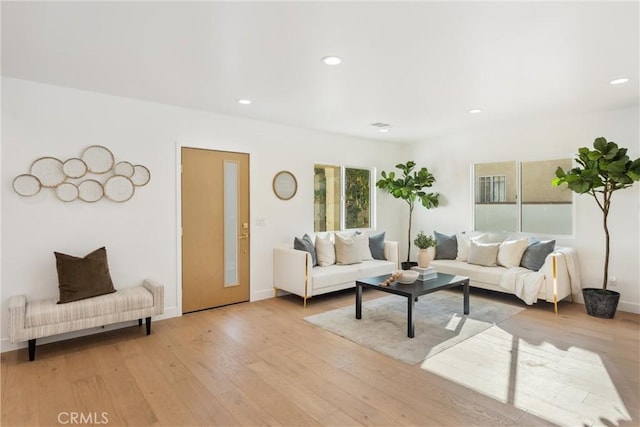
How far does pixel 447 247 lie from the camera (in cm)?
584

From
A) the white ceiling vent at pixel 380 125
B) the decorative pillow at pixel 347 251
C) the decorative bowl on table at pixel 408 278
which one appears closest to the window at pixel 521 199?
the white ceiling vent at pixel 380 125

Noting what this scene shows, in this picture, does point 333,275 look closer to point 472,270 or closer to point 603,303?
point 472,270

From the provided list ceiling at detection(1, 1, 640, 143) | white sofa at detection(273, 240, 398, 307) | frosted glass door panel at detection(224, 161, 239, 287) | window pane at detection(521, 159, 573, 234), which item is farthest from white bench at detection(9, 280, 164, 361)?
window pane at detection(521, 159, 573, 234)

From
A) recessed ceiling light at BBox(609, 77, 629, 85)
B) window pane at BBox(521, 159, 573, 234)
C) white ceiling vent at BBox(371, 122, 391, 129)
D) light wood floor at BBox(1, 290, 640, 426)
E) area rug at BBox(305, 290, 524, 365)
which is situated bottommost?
light wood floor at BBox(1, 290, 640, 426)

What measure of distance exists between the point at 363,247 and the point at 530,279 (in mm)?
2270

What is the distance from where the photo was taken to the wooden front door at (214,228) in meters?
4.50

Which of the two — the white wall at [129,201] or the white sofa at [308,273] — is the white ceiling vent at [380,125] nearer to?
the white wall at [129,201]

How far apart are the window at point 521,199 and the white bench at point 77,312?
4.99 m

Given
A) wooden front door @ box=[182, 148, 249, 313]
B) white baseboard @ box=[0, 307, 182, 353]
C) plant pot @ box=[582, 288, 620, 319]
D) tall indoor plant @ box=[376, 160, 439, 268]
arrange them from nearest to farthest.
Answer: white baseboard @ box=[0, 307, 182, 353], plant pot @ box=[582, 288, 620, 319], wooden front door @ box=[182, 148, 249, 313], tall indoor plant @ box=[376, 160, 439, 268]

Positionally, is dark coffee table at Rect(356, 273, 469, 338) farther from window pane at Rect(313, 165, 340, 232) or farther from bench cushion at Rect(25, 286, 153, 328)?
bench cushion at Rect(25, 286, 153, 328)

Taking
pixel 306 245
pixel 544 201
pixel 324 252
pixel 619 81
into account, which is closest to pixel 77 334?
pixel 306 245

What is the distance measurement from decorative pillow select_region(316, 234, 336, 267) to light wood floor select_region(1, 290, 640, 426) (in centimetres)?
140

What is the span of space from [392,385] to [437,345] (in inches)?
36.0

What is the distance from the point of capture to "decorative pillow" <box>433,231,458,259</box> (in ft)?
19.1
